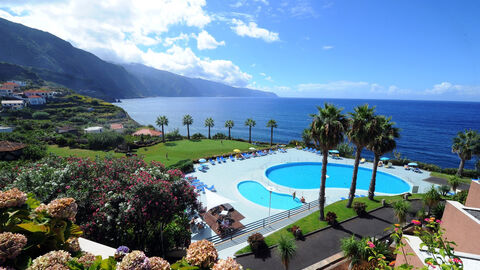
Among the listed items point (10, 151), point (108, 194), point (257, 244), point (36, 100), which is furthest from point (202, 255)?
point (36, 100)

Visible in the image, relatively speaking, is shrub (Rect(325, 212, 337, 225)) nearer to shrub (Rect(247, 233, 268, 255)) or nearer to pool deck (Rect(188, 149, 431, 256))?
pool deck (Rect(188, 149, 431, 256))

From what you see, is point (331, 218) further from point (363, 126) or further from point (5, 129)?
point (5, 129)

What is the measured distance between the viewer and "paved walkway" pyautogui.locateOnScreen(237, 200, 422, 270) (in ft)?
41.1

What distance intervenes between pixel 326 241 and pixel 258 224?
542 centimetres

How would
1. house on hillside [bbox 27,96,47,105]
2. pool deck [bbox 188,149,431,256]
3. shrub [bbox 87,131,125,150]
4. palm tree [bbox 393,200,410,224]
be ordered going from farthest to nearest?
1. house on hillside [bbox 27,96,47,105]
2. shrub [bbox 87,131,125,150]
3. pool deck [bbox 188,149,431,256]
4. palm tree [bbox 393,200,410,224]

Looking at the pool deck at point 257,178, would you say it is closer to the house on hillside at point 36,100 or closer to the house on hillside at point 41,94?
the house on hillside at point 36,100

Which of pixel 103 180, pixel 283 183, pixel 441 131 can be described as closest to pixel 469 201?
pixel 283 183

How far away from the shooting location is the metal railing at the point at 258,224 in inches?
603

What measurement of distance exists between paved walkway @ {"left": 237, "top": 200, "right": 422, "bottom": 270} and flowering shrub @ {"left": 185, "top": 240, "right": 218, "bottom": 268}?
34.6 ft

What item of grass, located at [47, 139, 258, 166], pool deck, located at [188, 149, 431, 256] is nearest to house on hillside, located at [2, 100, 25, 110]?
grass, located at [47, 139, 258, 166]

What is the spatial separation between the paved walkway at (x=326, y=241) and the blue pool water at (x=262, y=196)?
5.59 meters

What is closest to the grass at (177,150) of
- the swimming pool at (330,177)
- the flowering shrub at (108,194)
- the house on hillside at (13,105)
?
the swimming pool at (330,177)

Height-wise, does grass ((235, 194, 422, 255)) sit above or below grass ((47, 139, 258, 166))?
above

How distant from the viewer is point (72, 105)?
87625 millimetres
